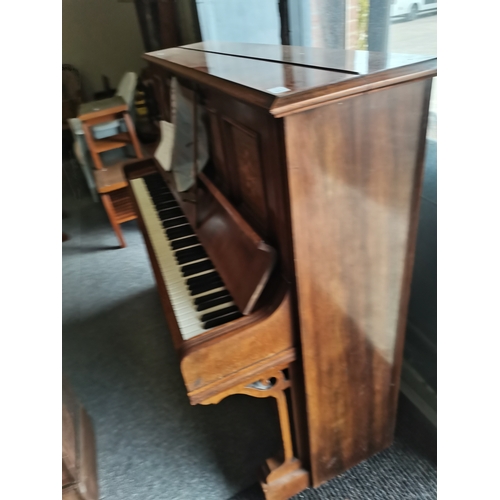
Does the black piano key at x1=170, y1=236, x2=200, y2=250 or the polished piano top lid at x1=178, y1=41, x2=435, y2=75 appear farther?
the black piano key at x1=170, y1=236, x2=200, y2=250

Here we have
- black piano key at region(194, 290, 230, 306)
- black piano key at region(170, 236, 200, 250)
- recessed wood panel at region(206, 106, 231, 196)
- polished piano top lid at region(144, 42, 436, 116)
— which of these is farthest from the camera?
black piano key at region(170, 236, 200, 250)

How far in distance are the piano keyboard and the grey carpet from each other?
2.29ft

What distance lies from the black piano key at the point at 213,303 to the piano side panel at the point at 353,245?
0.66 ft

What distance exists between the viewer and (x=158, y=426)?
1583mm

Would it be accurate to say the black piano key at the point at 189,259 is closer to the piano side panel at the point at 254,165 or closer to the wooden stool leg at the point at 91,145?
the piano side panel at the point at 254,165

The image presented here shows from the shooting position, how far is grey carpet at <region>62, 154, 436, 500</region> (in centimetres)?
131

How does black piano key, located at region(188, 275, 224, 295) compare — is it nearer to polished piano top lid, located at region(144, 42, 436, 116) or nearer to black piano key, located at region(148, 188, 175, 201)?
polished piano top lid, located at region(144, 42, 436, 116)

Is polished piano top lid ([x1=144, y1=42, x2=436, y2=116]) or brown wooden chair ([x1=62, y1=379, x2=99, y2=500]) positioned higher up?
polished piano top lid ([x1=144, y1=42, x2=436, y2=116])

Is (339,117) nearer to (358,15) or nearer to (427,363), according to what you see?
(358,15)

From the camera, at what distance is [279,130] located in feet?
2.41

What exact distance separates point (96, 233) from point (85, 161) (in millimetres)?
564

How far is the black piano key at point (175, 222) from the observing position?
4.70 ft

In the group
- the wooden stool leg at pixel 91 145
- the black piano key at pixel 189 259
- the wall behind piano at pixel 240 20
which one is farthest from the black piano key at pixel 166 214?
the wooden stool leg at pixel 91 145

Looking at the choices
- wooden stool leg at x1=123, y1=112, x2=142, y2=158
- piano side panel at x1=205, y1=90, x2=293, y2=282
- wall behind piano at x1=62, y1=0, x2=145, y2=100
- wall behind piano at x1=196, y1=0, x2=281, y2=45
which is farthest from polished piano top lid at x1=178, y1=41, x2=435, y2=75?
wall behind piano at x1=62, y1=0, x2=145, y2=100
